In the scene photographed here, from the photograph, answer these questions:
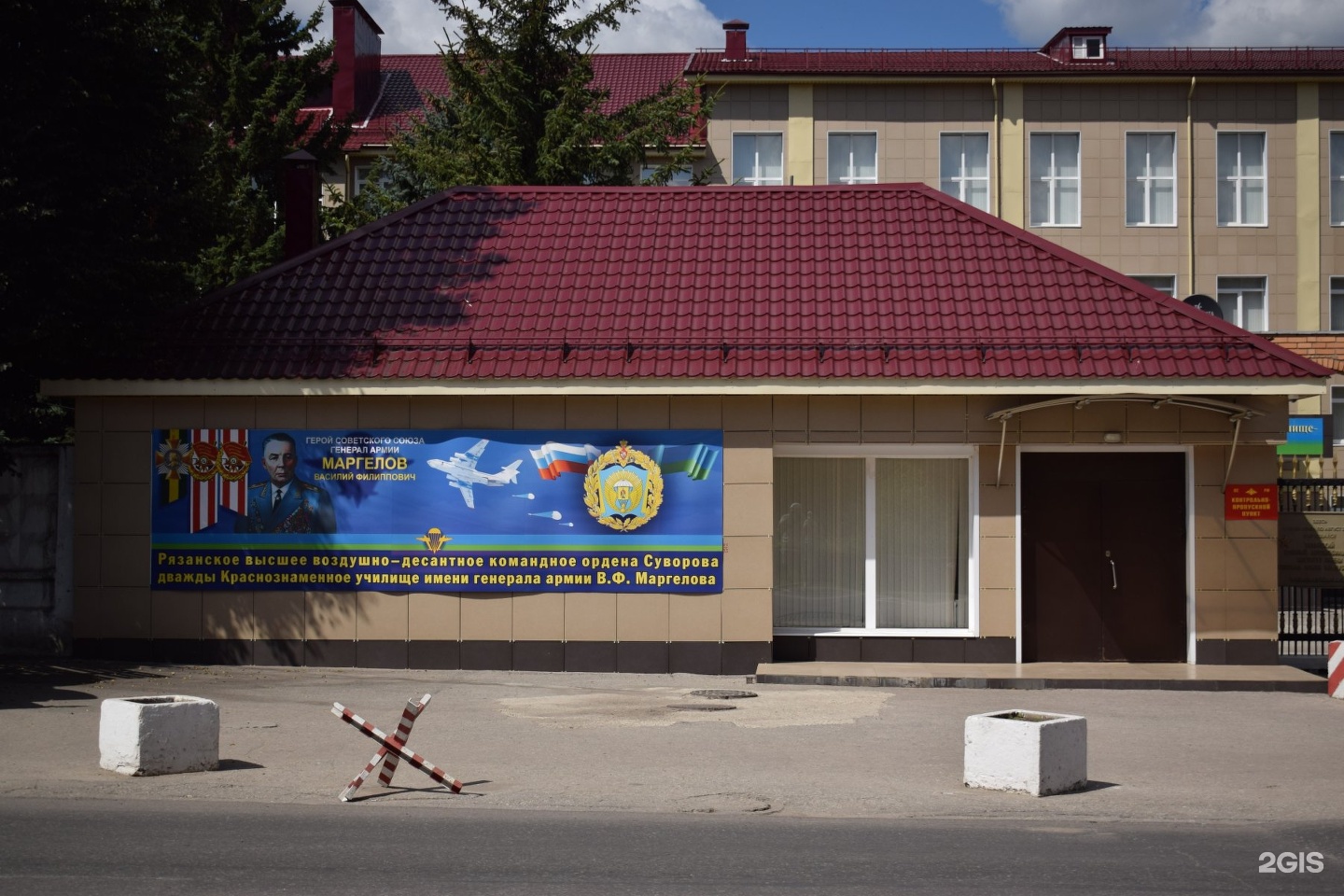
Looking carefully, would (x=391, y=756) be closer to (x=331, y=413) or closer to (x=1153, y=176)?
(x=331, y=413)

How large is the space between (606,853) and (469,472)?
9008mm

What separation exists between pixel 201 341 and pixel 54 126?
9.36 feet

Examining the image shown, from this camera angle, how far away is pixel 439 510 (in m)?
16.4

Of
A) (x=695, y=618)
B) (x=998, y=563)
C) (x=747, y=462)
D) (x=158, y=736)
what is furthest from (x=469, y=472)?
(x=158, y=736)

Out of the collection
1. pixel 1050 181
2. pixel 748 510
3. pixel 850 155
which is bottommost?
pixel 748 510

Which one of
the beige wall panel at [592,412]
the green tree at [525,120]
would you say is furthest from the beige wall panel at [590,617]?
the green tree at [525,120]

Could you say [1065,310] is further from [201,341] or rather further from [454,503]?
[201,341]

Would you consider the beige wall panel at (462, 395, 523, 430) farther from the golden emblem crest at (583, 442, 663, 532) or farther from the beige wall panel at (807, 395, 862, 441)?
the beige wall panel at (807, 395, 862, 441)

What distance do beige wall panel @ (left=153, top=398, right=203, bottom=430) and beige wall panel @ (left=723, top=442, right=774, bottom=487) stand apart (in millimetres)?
5985

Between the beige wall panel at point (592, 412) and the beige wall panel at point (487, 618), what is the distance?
2178mm

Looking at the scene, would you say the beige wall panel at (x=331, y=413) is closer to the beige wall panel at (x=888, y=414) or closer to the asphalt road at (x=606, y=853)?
the beige wall panel at (x=888, y=414)

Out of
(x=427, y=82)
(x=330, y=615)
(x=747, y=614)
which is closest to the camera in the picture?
(x=747, y=614)

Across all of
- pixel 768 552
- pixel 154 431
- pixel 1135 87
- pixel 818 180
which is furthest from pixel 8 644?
pixel 1135 87

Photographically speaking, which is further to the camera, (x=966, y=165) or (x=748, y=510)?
(x=966, y=165)
